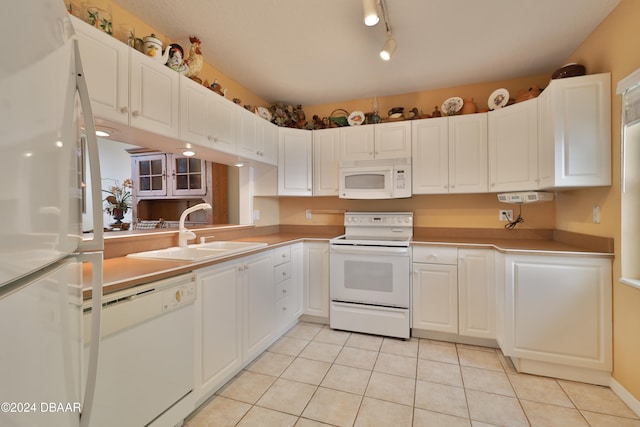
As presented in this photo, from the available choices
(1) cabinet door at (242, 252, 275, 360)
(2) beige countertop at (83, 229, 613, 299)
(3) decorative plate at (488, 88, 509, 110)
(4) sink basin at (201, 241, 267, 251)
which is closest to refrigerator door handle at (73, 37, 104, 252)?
(2) beige countertop at (83, 229, 613, 299)

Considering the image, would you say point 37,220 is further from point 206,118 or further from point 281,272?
point 281,272

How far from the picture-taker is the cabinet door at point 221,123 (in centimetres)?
216

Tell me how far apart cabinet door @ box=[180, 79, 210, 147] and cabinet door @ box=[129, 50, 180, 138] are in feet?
0.16

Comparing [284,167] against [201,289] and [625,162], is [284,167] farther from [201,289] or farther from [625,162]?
[625,162]

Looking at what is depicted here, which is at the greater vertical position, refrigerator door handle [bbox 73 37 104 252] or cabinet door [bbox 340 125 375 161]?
cabinet door [bbox 340 125 375 161]

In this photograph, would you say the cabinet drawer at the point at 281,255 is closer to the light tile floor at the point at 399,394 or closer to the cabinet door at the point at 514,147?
the light tile floor at the point at 399,394

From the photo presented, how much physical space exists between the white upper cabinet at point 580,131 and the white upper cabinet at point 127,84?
8.60 ft

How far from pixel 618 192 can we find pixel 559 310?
86 cm

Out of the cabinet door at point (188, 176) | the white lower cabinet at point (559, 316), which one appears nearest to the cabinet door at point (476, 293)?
the white lower cabinet at point (559, 316)

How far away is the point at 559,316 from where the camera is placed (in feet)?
6.56

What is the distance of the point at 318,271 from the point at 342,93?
1.98 meters

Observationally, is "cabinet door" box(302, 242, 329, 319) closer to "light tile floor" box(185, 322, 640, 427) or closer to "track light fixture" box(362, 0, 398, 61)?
"light tile floor" box(185, 322, 640, 427)

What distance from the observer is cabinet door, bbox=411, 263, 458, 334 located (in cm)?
253

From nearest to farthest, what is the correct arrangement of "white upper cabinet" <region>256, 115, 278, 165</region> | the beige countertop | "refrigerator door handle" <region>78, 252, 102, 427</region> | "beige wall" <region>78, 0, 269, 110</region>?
"refrigerator door handle" <region>78, 252, 102, 427</region> < the beige countertop < "beige wall" <region>78, 0, 269, 110</region> < "white upper cabinet" <region>256, 115, 278, 165</region>
